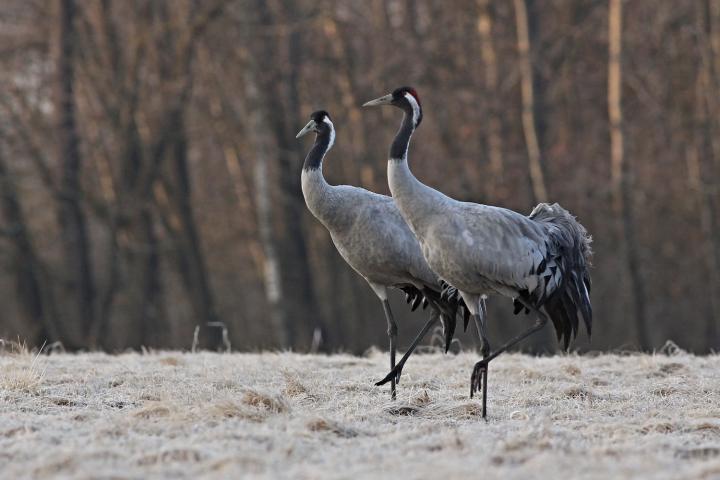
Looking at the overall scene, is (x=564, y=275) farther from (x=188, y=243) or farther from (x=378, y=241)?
(x=188, y=243)

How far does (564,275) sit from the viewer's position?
735 centimetres

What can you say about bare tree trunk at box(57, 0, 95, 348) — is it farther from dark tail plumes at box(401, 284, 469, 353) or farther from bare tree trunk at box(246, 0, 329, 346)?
dark tail plumes at box(401, 284, 469, 353)

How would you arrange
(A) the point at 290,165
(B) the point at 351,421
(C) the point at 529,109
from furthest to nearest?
(A) the point at 290,165
(C) the point at 529,109
(B) the point at 351,421

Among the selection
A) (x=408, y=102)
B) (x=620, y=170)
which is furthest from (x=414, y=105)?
(x=620, y=170)

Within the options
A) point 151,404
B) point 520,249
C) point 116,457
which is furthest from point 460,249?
point 116,457

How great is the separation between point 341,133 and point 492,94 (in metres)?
4.10

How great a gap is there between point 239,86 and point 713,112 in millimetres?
8882

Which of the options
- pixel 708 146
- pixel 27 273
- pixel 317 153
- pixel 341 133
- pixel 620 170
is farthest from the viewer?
pixel 341 133

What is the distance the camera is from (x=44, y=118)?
19.4 metres

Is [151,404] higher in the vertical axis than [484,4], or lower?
lower

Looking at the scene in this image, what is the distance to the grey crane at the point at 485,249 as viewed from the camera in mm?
6848

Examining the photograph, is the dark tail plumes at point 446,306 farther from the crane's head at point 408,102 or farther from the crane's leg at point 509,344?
the crane's head at point 408,102

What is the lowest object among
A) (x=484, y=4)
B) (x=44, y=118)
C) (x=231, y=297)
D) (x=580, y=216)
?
(x=231, y=297)

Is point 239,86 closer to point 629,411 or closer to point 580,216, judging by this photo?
point 580,216
